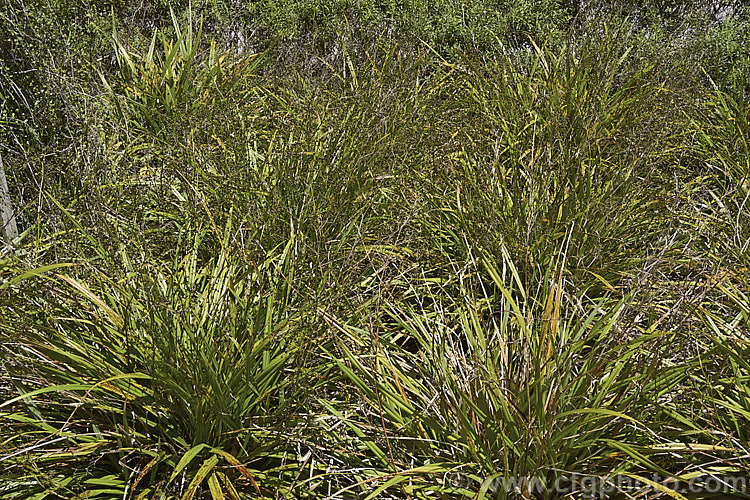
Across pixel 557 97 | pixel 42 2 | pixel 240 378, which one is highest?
pixel 42 2

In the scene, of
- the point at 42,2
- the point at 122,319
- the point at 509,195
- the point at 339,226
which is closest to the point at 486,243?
the point at 509,195

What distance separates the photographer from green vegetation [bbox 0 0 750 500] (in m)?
1.58

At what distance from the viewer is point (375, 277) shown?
241cm

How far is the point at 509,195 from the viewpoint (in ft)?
8.21

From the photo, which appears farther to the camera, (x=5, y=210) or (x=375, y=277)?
(x=375, y=277)

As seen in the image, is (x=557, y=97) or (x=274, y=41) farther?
(x=274, y=41)

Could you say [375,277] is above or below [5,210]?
below

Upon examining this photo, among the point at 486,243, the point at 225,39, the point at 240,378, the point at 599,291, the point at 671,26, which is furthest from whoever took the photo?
the point at 225,39

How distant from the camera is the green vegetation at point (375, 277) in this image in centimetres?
158

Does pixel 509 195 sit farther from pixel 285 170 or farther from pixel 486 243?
pixel 285 170

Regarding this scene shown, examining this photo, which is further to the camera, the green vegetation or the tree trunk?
the tree trunk

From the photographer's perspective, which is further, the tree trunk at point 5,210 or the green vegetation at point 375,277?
the tree trunk at point 5,210

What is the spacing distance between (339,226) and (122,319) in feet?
3.19

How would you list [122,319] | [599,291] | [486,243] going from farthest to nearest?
[599,291] < [486,243] < [122,319]
